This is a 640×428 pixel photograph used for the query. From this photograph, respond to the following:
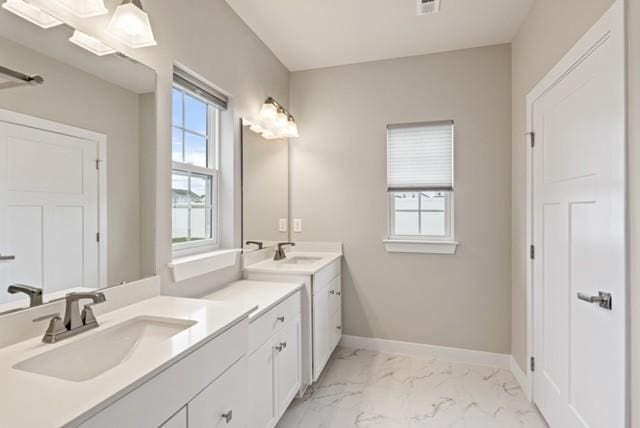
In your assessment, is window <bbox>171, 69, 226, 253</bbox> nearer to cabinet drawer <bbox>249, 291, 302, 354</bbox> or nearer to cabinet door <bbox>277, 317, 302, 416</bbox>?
cabinet drawer <bbox>249, 291, 302, 354</bbox>

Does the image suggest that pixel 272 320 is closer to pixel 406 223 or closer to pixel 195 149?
pixel 195 149

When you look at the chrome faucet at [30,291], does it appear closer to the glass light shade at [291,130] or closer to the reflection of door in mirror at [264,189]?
the reflection of door in mirror at [264,189]

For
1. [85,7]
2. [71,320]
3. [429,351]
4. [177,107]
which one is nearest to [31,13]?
[85,7]

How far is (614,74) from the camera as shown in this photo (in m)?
1.30

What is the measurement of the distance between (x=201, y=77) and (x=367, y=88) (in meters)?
1.61

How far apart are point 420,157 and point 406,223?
23.8 inches

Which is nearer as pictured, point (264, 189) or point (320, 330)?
point (320, 330)

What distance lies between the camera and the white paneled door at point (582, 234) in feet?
4.23

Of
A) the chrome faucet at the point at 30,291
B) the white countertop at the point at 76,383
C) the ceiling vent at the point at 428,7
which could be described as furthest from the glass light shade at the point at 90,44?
the ceiling vent at the point at 428,7

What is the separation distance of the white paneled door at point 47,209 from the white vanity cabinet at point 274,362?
77 cm

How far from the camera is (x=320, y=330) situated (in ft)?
7.75

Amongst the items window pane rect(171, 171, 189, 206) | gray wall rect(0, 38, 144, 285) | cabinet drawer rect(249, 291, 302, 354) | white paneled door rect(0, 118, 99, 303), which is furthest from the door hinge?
white paneled door rect(0, 118, 99, 303)

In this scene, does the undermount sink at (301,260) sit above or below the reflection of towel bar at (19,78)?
below

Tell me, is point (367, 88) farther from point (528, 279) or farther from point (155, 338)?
point (155, 338)
